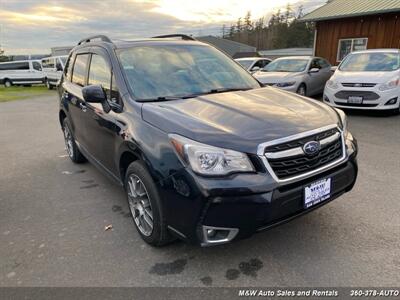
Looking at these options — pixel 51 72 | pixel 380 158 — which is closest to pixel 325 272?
pixel 380 158

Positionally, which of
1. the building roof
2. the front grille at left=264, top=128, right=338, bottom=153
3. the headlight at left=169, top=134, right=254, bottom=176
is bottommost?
the headlight at left=169, top=134, right=254, bottom=176

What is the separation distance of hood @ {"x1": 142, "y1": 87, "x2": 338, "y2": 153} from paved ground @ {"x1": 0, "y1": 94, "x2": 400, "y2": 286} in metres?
1.07

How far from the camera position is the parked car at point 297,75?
9.88m

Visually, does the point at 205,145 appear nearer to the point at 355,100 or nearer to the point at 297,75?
the point at 355,100

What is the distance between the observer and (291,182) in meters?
2.41

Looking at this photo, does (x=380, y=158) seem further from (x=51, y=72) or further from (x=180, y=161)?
(x=51, y=72)

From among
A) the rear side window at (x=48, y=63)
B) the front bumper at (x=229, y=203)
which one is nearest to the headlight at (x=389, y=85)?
the front bumper at (x=229, y=203)

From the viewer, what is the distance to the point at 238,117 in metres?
2.70

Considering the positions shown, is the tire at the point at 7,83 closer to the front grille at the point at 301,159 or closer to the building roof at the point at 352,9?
the building roof at the point at 352,9

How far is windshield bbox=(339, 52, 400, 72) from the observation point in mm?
8531

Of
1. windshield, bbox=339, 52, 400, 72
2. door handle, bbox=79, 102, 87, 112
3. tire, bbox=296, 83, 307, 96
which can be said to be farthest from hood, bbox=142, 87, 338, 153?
tire, bbox=296, 83, 307, 96

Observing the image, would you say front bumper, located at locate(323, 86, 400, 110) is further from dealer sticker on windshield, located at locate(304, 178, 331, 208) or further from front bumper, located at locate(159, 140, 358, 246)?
front bumper, located at locate(159, 140, 358, 246)

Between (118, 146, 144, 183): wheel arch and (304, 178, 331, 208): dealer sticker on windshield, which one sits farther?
(118, 146, 144, 183): wheel arch

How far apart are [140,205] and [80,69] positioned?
256 centimetres
